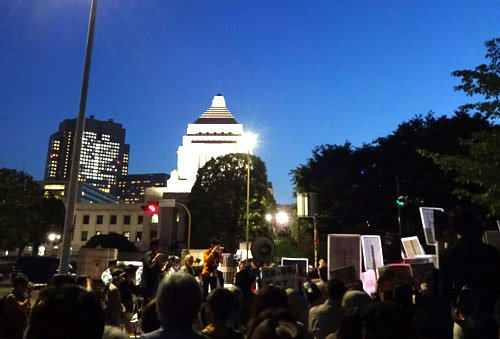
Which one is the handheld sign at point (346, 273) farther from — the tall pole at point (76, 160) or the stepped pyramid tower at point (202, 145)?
the stepped pyramid tower at point (202, 145)

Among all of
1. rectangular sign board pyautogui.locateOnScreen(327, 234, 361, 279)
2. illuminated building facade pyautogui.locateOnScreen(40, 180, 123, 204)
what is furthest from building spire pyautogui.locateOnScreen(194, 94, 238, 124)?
rectangular sign board pyautogui.locateOnScreen(327, 234, 361, 279)

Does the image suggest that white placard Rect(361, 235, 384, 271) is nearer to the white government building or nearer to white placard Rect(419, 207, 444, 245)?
white placard Rect(419, 207, 444, 245)

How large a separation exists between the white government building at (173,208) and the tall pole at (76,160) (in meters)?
43.1

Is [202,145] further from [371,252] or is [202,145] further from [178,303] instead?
[178,303]

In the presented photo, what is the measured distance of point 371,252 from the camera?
12031mm

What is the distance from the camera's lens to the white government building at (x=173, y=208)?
7506cm

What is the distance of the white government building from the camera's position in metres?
75.1

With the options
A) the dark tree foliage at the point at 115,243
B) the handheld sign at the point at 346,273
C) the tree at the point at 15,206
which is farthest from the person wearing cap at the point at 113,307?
the dark tree foliage at the point at 115,243

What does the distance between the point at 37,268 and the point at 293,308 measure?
66.2 feet

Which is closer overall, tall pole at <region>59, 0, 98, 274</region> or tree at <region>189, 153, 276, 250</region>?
tall pole at <region>59, 0, 98, 274</region>

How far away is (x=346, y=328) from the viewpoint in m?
2.87

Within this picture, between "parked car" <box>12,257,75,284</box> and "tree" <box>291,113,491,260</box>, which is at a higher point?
"tree" <box>291,113,491,260</box>

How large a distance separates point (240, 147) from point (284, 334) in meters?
98.0

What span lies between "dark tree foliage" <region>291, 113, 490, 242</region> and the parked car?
24254 millimetres
